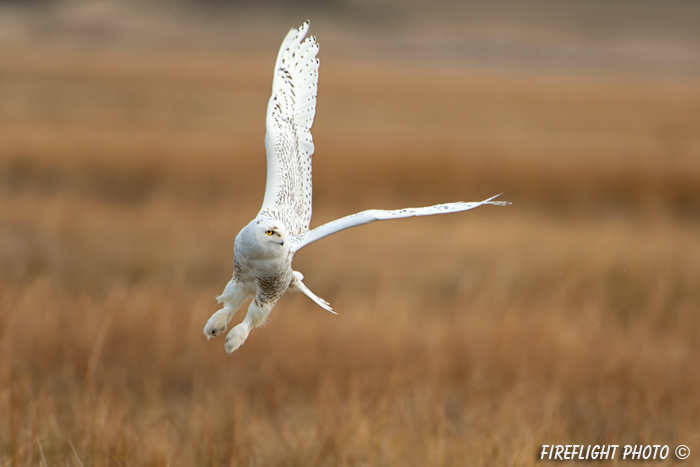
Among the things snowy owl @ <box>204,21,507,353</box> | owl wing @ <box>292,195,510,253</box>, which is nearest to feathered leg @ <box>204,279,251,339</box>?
snowy owl @ <box>204,21,507,353</box>

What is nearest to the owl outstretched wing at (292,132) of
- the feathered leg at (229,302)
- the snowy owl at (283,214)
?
the snowy owl at (283,214)

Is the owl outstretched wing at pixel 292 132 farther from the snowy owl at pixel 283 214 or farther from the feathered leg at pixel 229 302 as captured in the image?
the feathered leg at pixel 229 302

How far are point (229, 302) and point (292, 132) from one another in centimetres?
77

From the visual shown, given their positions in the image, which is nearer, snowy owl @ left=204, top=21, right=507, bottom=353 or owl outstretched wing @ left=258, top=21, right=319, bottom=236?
snowy owl @ left=204, top=21, right=507, bottom=353

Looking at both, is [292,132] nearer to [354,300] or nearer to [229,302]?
[229,302]

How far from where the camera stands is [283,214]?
1333 millimetres

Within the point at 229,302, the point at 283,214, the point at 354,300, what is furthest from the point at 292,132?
the point at 354,300

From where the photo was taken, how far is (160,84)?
14.5m

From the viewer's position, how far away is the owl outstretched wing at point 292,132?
4.71 feet

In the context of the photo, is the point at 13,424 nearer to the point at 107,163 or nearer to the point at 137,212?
the point at 137,212

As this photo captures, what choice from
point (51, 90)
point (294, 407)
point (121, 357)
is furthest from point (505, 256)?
point (51, 90)

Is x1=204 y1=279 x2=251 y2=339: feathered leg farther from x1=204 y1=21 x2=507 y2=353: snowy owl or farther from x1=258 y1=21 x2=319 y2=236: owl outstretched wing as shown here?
x1=258 y1=21 x2=319 y2=236: owl outstretched wing

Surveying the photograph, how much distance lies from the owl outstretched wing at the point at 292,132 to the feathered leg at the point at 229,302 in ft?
0.49

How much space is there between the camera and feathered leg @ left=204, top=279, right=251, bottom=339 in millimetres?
1117
